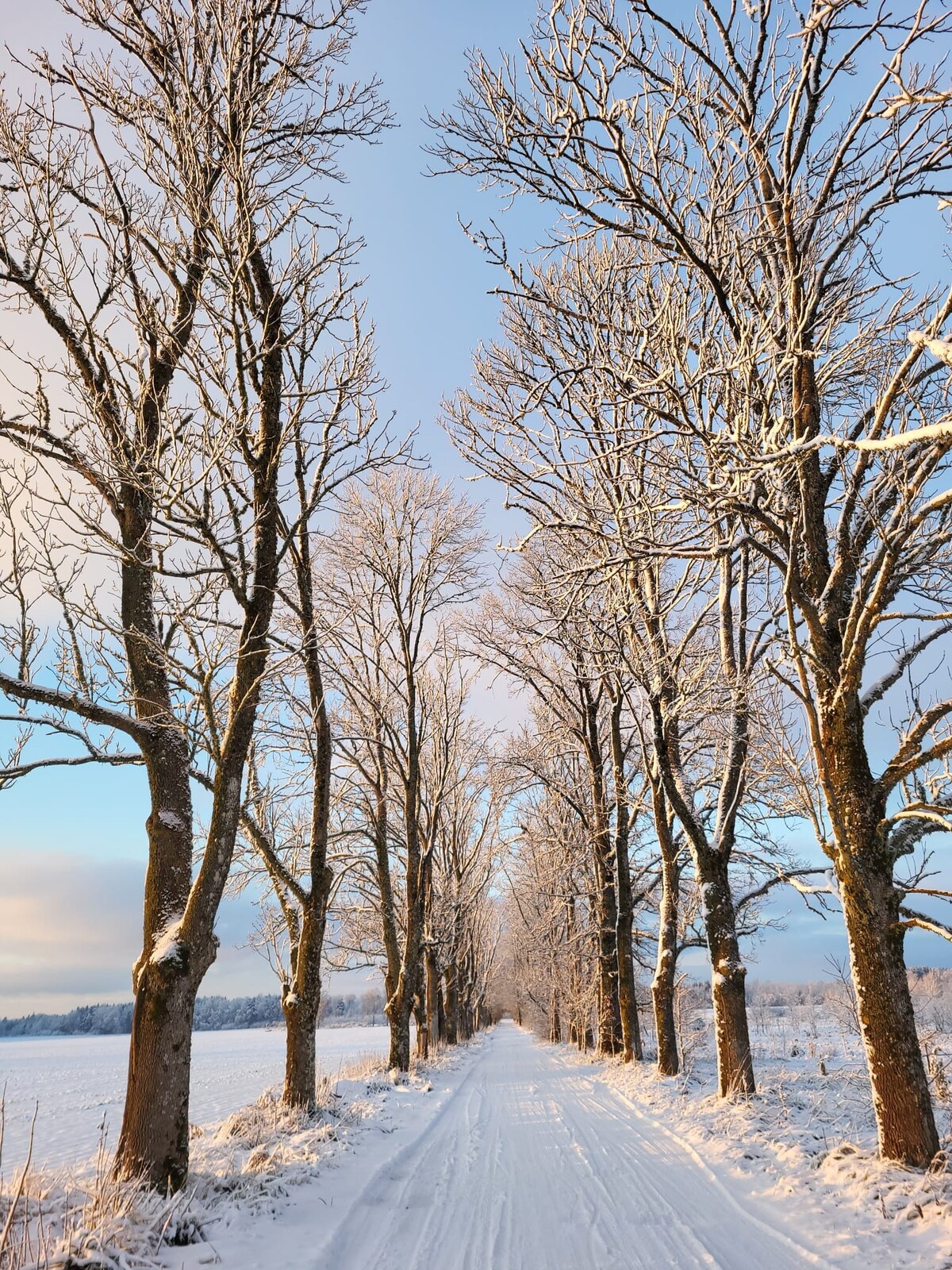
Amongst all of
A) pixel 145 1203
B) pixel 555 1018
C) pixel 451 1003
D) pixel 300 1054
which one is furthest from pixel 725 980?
pixel 555 1018

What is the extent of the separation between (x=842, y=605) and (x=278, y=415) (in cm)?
560

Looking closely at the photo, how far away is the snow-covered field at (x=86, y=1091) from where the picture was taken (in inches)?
543

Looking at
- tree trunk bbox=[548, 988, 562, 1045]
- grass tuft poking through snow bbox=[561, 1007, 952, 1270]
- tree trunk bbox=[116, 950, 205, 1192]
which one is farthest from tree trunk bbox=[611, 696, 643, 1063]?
tree trunk bbox=[548, 988, 562, 1045]

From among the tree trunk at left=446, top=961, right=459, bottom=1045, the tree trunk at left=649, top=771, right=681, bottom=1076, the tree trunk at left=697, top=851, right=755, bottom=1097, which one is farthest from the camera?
the tree trunk at left=446, top=961, right=459, bottom=1045

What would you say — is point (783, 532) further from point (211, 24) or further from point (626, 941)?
point (626, 941)

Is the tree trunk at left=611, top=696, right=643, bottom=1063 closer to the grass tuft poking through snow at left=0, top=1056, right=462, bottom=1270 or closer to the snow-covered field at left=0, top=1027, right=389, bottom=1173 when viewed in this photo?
the snow-covered field at left=0, top=1027, right=389, bottom=1173

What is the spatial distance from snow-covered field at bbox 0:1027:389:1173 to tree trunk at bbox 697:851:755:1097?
23.4 ft

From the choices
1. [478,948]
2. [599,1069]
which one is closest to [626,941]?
[599,1069]

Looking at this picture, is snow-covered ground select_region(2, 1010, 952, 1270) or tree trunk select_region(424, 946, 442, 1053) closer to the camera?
snow-covered ground select_region(2, 1010, 952, 1270)

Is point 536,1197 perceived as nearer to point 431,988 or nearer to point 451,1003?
point 431,988

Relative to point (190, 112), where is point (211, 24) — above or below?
above

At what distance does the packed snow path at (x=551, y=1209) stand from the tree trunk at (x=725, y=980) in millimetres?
1477

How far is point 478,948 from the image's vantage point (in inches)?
1468

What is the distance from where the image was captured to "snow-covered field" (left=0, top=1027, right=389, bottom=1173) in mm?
13781
